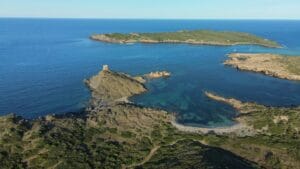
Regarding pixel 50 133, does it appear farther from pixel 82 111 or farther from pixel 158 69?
pixel 158 69

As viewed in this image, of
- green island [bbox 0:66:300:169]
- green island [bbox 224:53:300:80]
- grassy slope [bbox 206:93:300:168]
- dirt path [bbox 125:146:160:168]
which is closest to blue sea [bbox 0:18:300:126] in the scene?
green island [bbox 224:53:300:80]

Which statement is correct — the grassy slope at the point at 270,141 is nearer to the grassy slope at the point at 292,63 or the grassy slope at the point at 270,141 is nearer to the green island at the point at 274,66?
the green island at the point at 274,66

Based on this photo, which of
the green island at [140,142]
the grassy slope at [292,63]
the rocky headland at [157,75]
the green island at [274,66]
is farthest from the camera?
the grassy slope at [292,63]

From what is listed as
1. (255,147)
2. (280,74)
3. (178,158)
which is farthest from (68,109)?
(280,74)

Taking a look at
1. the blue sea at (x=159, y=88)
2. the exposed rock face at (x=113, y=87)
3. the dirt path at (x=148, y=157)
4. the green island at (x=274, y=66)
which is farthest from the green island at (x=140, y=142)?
the green island at (x=274, y=66)

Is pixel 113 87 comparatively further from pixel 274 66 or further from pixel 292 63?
pixel 292 63
